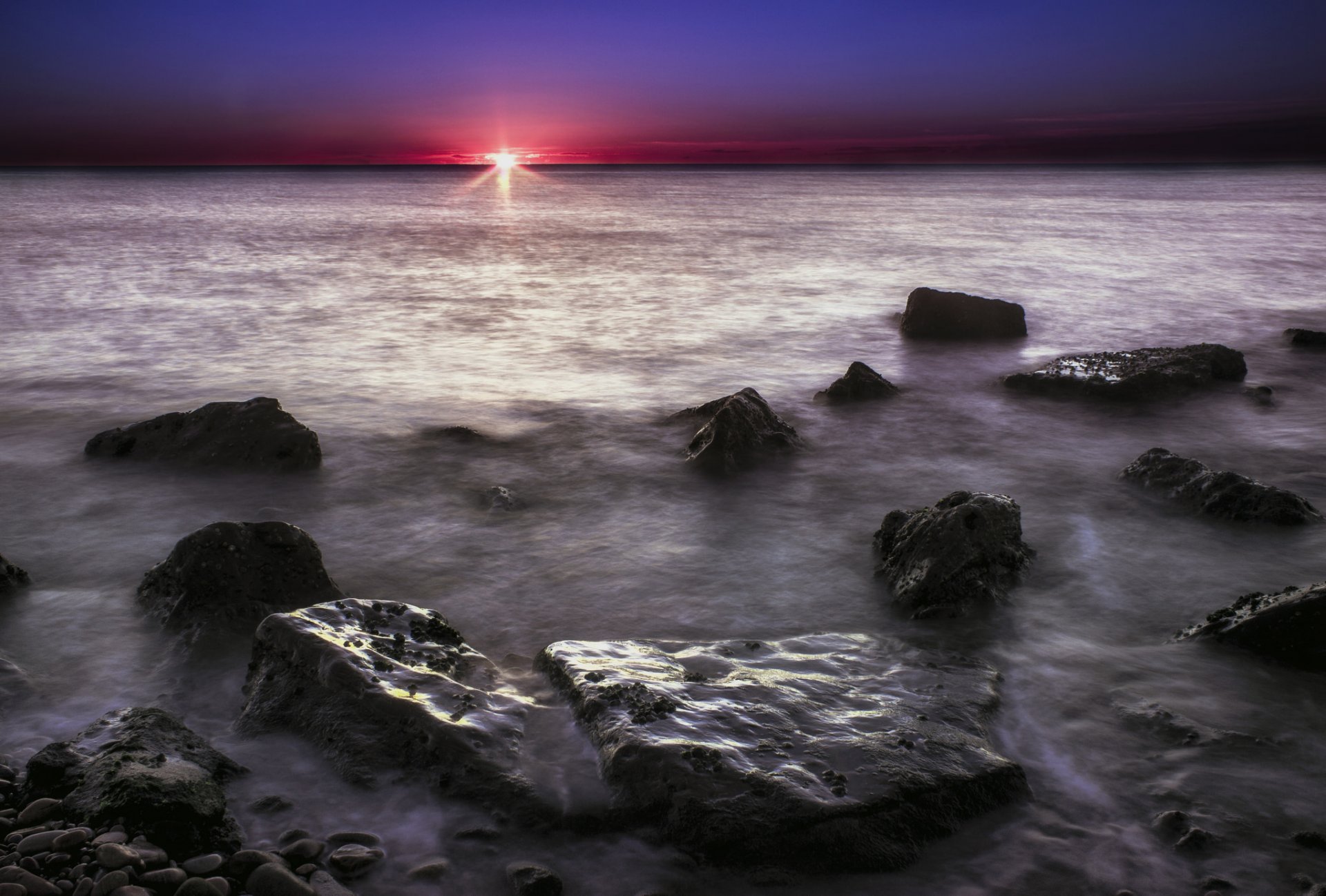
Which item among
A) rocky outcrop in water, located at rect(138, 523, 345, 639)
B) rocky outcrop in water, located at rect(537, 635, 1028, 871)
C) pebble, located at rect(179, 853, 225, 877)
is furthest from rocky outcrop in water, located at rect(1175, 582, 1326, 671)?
rocky outcrop in water, located at rect(138, 523, 345, 639)

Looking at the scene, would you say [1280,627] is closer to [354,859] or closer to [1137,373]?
[354,859]

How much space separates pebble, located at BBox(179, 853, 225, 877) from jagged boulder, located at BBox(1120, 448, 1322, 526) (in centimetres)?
488

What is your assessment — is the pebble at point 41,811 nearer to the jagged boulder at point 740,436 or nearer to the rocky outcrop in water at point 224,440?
the rocky outcrop in water at point 224,440

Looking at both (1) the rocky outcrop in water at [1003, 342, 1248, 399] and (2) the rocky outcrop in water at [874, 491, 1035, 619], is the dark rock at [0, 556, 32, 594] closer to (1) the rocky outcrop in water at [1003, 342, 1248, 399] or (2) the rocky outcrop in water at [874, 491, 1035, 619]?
(2) the rocky outcrop in water at [874, 491, 1035, 619]

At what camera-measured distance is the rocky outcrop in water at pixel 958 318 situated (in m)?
10.6

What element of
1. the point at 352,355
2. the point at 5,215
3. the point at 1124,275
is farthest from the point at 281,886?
the point at 5,215

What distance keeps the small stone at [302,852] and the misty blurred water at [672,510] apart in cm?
11

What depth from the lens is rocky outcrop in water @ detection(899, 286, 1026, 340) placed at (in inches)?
416

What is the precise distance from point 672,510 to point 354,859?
307cm

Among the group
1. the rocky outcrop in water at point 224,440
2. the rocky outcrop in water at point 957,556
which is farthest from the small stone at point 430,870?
the rocky outcrop in water at point 224,440

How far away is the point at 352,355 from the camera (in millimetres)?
9695

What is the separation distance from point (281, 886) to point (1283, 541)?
4.75m

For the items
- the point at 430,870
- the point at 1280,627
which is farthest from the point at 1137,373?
the point at 430,870

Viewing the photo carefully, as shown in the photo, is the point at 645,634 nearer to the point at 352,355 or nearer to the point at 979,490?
the point at 979,490
